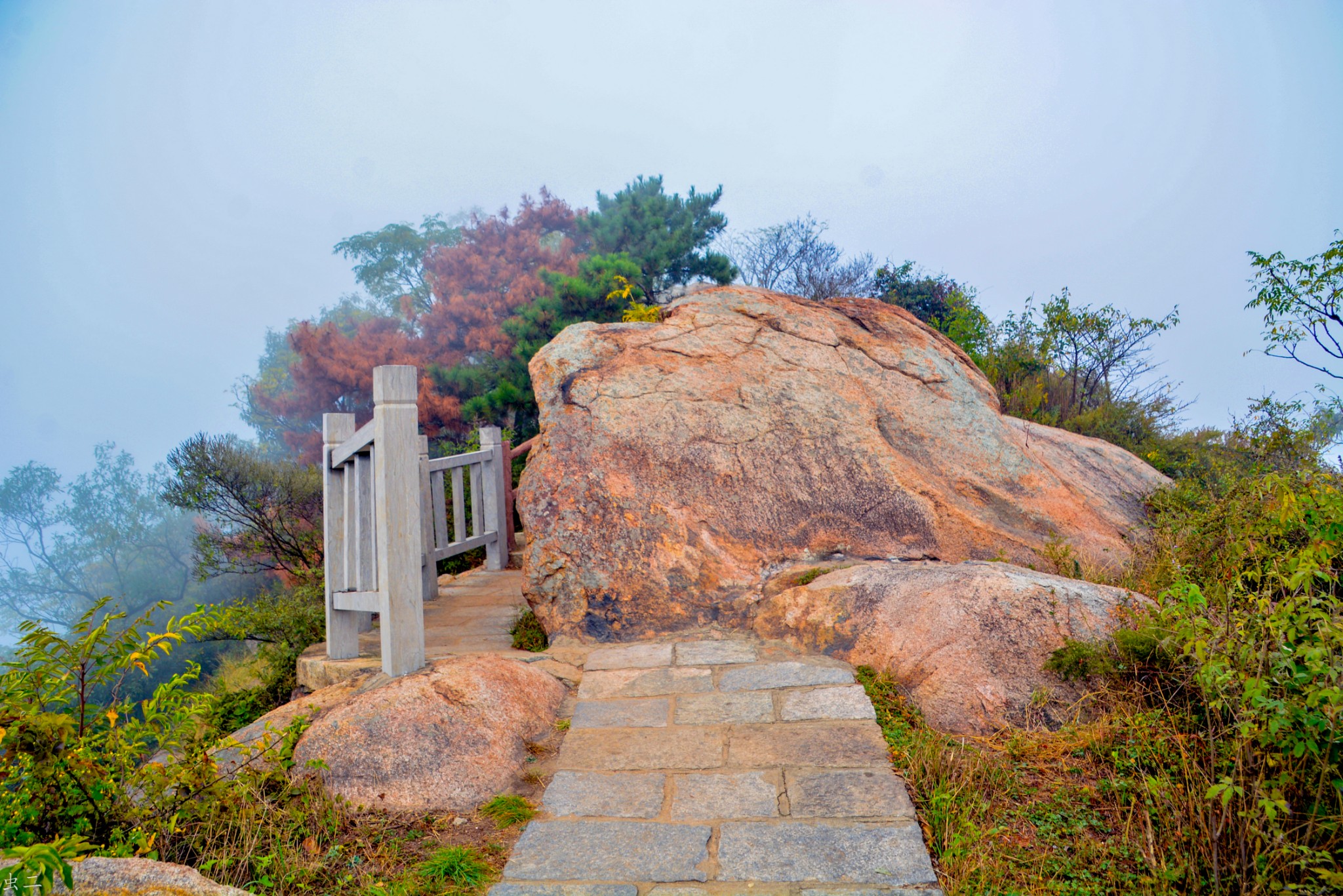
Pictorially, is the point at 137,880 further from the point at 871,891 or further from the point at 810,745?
the point at 810,745

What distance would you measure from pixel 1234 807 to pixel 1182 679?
848 millimetres

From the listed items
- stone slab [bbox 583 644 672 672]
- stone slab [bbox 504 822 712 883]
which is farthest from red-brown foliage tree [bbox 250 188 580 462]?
stone slab [bbox 504 822 712 883]

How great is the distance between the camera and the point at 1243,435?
823 centimetres

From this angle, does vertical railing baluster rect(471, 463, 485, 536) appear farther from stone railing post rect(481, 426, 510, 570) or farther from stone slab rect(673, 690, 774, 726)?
stone slab rect(673, 690, 774, 726)

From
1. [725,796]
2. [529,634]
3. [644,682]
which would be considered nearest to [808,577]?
[644,682]

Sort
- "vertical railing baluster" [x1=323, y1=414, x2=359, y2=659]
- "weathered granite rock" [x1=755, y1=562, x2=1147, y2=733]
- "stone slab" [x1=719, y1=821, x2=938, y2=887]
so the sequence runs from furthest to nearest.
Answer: "vertical railing baluster" [x1=323, y1=414, x2=359, y2=659]
"weathered granite rock" [x1=755, y1=562, x2=1147, y2=733]
"stone slab" [x1=719, y1=821, x2=938, y2=887]

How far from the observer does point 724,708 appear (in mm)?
3758

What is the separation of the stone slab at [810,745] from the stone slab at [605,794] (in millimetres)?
402

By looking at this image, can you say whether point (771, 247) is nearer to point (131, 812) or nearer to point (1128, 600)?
point (1128, 600)

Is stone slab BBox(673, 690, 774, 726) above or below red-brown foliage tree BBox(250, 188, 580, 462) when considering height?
below

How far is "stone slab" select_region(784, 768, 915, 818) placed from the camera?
285cm

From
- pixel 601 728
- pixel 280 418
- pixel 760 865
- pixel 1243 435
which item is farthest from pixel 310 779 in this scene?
pixel 280 418

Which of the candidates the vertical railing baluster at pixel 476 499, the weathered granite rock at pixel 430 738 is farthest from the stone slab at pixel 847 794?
the vertical railing baluster at pixel 476 499

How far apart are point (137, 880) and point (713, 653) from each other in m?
3.04
